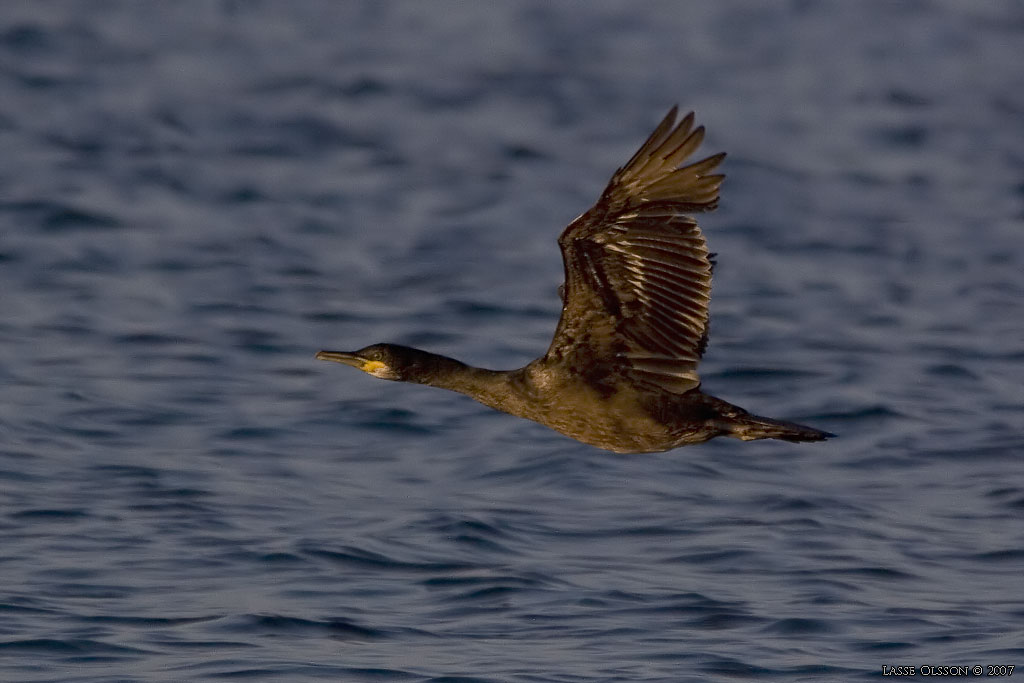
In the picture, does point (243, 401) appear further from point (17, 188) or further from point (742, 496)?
point (17, 188)

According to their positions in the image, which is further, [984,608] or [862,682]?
[984,608]

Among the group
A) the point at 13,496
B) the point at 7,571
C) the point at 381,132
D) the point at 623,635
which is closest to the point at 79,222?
the point at 381,132

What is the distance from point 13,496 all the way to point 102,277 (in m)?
4.35

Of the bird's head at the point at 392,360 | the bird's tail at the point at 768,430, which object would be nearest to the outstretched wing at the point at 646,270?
the bird's tail at the point at 768,430

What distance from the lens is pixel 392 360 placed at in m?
8.74

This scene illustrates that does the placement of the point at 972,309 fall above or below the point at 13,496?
above

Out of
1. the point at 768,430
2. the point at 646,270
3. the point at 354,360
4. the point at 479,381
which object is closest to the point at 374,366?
the point at 354,360

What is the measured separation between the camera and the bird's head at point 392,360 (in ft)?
28.6

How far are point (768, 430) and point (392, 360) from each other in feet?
5.97

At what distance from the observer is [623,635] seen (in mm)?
9422

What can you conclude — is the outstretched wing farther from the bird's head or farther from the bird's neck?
the bird's head

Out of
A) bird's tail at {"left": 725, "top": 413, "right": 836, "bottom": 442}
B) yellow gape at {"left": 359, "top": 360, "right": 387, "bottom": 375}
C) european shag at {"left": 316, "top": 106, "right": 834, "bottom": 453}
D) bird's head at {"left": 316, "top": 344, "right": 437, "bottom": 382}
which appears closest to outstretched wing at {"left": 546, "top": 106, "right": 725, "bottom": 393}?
european shag at {"left": 316, "top": 106, "right": 834, "bottom": 453}

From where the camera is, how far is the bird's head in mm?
8711

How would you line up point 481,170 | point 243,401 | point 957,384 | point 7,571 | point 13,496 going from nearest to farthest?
point 7,571 → point 13,496 → point 243,401 → point 957,384 → point 481,170
